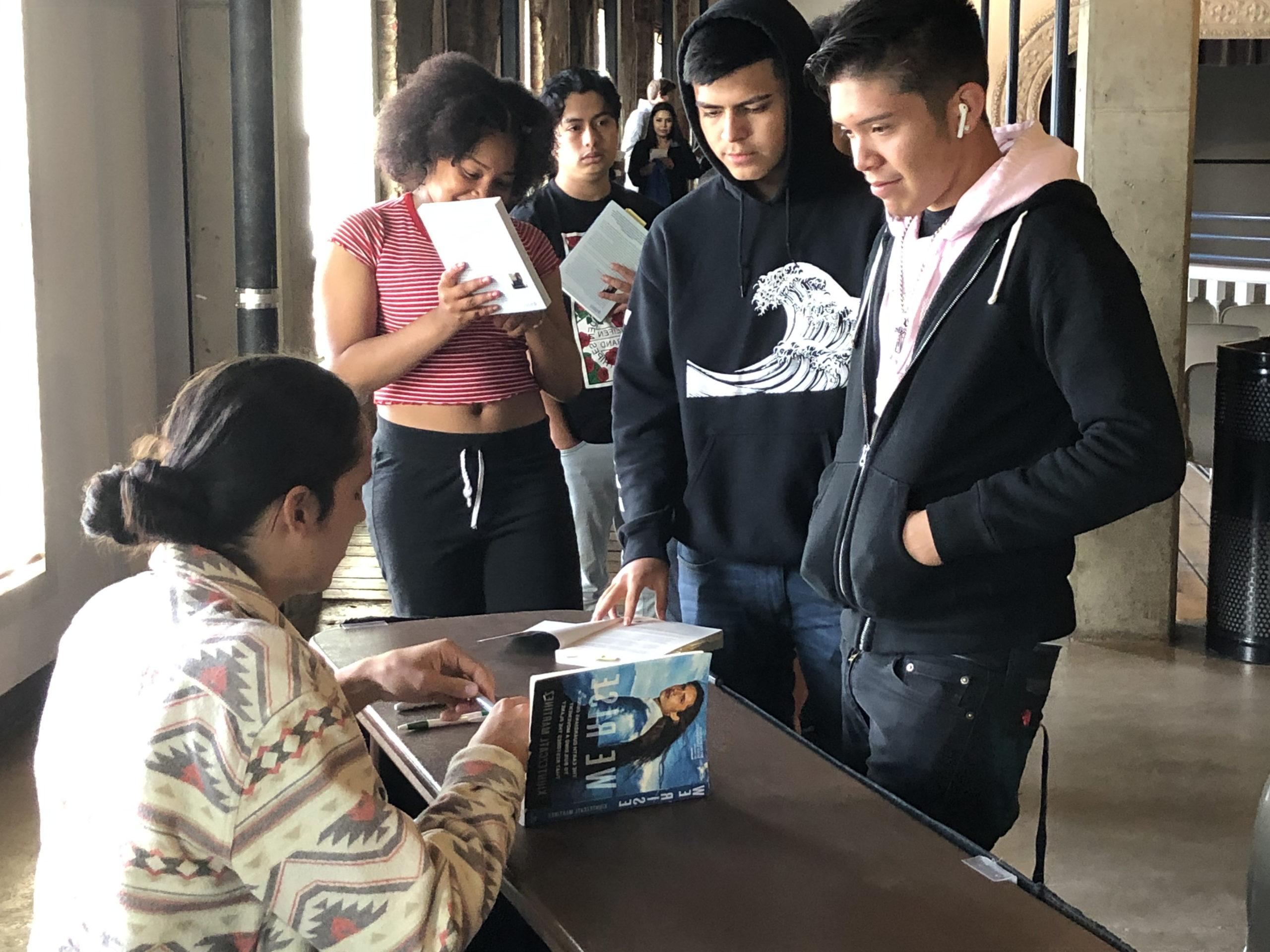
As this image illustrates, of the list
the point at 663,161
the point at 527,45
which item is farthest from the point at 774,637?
the point at 527,45

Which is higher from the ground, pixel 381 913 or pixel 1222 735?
pixel 381 913

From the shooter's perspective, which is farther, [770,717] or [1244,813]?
[1244,813]

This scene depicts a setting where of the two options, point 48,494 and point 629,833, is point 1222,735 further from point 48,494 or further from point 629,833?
point 48,494

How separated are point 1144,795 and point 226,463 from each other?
9.87ft

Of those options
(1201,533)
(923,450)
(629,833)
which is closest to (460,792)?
(629,833)

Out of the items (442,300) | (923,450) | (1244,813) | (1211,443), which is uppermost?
(442,300)

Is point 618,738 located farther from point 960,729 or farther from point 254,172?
point 254,172

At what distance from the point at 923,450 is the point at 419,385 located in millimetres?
1260

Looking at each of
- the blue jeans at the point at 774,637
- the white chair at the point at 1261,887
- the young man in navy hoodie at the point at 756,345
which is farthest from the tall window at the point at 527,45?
the white chair at the point at 1261,887

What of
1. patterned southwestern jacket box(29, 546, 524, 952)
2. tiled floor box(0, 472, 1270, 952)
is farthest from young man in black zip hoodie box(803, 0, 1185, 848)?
tiled floor box(0, 472, 1270, 952)

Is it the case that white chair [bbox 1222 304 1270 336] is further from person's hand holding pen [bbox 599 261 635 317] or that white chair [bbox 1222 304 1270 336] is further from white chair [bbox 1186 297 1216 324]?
person's hand holding pen [bbox 599 261 635 317]

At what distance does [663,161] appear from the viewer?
6.57 metres

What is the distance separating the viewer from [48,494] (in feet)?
13.1

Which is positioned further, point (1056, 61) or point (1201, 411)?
point (1201, 411)
